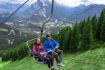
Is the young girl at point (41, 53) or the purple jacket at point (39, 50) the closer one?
the young girl at point (41, 53)

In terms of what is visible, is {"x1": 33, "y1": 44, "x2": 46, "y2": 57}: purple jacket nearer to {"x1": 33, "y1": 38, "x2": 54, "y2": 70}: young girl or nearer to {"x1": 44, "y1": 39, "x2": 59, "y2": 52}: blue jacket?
{"x1": 33, "y1": 38, "x2": 54, "y2": 70}: young girl

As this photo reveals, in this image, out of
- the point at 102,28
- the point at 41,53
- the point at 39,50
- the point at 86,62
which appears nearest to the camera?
the point at 39,50

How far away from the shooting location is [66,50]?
98.2 m

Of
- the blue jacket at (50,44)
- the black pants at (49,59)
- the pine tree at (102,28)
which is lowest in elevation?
the pine tree at (102,28)

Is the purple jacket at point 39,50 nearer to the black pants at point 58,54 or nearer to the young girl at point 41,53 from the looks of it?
the young girl at point 41,53

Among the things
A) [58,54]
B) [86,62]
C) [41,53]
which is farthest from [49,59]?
[86,62]

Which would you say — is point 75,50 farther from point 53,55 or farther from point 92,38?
point 53,55

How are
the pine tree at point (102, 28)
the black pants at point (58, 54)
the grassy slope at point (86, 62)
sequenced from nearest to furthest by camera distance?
the black pants at point (58, 54)
the grassy slope at point (86, 62)
the pine tree at point (102, 28)

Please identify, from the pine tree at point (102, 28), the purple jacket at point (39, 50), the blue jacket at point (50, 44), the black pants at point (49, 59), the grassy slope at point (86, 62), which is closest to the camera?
the blue jacket at point (50, 44)

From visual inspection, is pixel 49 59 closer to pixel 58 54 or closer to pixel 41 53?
pixel 41 53

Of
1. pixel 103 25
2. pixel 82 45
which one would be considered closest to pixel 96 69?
pixel 103 25

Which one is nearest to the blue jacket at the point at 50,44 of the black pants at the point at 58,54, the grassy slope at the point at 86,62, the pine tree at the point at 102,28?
the black pants at the point at 58,54

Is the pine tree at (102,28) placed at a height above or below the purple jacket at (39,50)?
Answer: below

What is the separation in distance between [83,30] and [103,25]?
31.8ft
